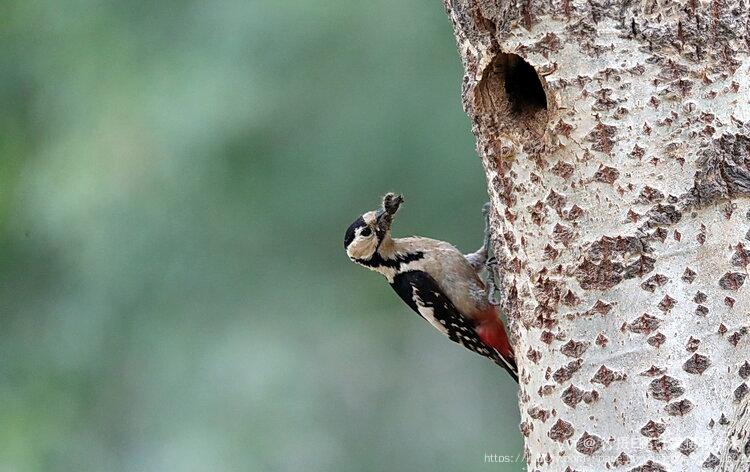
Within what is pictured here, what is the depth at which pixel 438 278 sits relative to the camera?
468 centimetres

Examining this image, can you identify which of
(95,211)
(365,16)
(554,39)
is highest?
(365,16)

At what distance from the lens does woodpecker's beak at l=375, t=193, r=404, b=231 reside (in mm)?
4672

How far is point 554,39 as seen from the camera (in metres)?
2.89

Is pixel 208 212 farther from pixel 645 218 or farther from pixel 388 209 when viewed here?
pixel 645 218

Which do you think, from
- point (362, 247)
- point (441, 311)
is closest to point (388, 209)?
point (362, 247)

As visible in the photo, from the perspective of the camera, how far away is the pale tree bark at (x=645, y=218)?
279 cm

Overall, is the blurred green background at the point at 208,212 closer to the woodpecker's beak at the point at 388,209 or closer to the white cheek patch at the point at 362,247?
the white cheek patch at the point at 362,247

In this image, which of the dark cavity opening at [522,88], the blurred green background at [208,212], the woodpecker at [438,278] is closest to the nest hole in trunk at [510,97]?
the dark cavity opening at [522,88]

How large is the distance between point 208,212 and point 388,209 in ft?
10.9

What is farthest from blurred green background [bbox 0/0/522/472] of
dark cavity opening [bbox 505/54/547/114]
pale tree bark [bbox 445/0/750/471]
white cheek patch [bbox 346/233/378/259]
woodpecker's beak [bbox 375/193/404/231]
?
pale tree bark [bbox 445/0/750/471]

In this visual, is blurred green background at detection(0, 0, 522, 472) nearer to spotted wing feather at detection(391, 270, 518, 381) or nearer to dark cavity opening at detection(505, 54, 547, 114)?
spotted wing feather at detection(391, 270, 518, 381)

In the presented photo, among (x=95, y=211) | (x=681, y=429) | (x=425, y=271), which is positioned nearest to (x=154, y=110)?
(x=95, y=211)

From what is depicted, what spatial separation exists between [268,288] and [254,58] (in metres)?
1.73

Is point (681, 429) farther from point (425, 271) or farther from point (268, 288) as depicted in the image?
point (268, 288)
